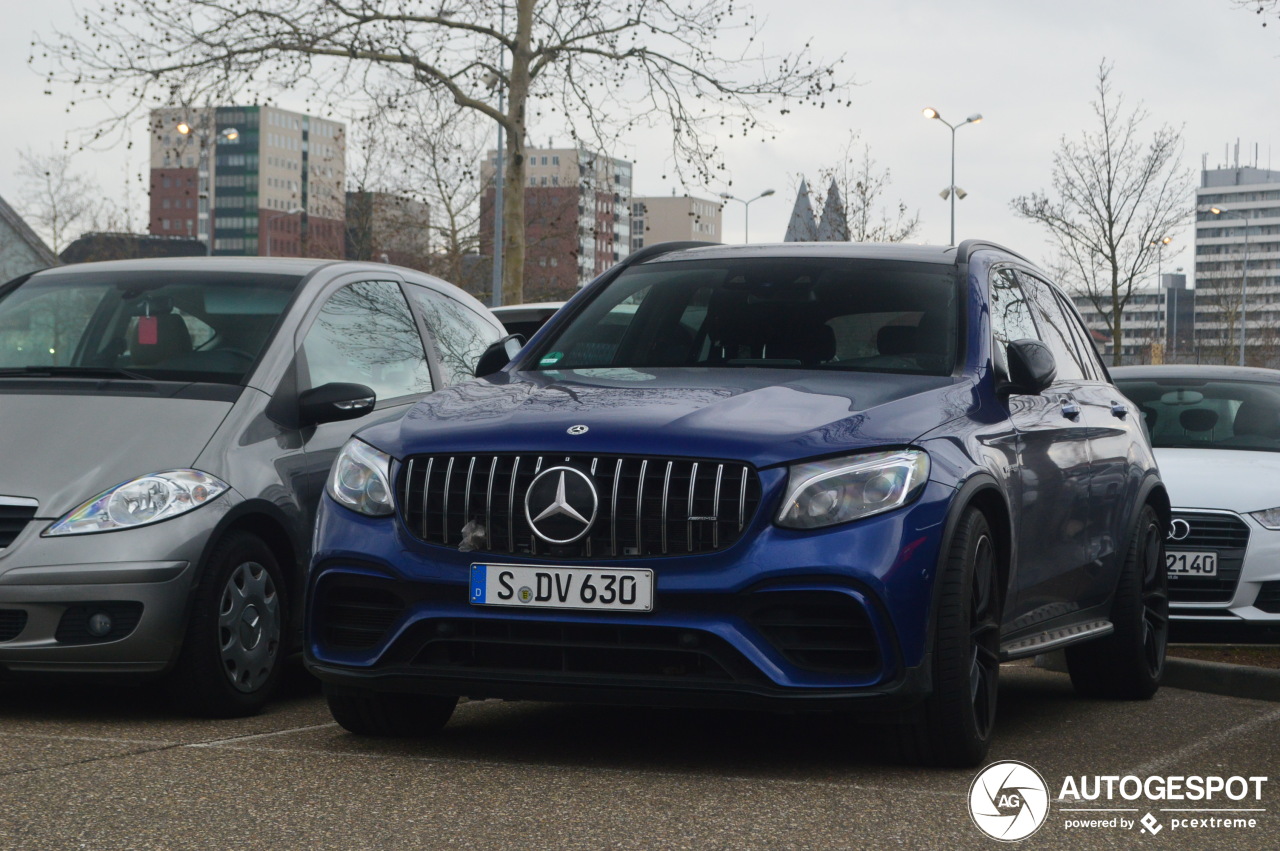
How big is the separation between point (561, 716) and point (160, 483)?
1.61 meters

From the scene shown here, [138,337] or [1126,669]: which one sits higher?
[138,337]

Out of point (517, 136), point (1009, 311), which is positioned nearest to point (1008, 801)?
point (1009, 311)

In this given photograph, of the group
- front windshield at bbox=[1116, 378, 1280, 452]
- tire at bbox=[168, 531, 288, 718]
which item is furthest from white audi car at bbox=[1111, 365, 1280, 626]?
tire at bbox=[168, 531, 288, 718]

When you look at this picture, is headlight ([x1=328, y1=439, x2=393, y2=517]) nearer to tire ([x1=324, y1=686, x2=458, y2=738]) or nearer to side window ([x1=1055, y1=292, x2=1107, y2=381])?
tire ([x1=324, y1=686, x2=458, y2=738])

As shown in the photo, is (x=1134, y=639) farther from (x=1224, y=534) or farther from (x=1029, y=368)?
(x=1224, y=534)

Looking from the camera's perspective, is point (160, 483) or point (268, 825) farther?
point (160, 483)

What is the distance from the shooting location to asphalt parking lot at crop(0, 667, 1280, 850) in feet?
14.3

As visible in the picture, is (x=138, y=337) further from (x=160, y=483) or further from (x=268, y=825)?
(x=268, y=825)

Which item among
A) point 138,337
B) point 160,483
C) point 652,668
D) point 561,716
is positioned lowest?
point 561,716

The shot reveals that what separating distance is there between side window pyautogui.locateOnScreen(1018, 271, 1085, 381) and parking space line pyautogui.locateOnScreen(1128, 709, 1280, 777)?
1.47 meters

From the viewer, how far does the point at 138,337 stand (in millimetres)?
7305

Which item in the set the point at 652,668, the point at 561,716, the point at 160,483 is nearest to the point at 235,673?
the point at 160,483

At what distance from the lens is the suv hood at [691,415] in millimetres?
5031

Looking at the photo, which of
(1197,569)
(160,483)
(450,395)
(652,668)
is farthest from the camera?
(1197,569)
